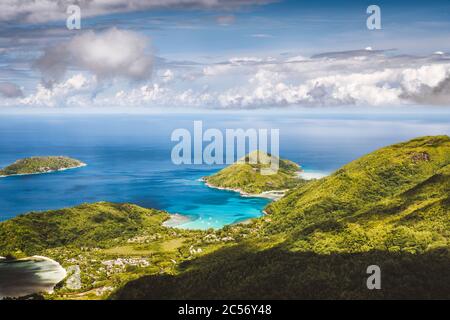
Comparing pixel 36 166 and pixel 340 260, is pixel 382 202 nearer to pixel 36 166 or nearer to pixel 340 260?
pixel 340 260

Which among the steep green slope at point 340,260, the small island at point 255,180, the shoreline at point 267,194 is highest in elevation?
the steep green slope at point 340,260

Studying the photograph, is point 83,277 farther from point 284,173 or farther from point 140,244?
point 284,173

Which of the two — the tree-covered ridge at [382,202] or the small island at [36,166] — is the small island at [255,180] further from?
the small island at [36,166]

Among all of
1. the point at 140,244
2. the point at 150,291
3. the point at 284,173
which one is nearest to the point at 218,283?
the point at 150,291

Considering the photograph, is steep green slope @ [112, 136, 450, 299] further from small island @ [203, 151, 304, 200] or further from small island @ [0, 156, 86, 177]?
small island @ [0, 156, 86, 177]

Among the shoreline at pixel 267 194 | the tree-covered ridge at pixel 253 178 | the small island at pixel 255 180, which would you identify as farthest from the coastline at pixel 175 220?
the tree-covered ridge at pixel 253 178

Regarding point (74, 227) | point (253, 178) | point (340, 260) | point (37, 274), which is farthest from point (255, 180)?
point (340, 260)

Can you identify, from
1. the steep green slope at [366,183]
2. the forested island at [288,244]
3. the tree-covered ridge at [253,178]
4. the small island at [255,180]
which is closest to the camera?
the forested island at [288,244]

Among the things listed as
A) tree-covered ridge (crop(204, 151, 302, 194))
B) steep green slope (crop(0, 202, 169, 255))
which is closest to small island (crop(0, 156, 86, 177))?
tree-covered ridge (crop(204, 151, 302, 194))
